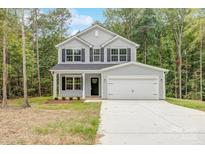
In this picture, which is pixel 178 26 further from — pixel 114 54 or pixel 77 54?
pixel 77 54

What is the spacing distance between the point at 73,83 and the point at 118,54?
4138mm

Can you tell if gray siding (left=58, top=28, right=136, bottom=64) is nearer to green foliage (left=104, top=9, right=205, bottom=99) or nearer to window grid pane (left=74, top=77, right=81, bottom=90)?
window grid pane (left=74, top=77, right=81, bottom=90)

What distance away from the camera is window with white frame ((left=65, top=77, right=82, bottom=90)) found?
2478cm

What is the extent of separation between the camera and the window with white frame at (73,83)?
976 inches

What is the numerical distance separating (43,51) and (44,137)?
Answer: 26.6 m

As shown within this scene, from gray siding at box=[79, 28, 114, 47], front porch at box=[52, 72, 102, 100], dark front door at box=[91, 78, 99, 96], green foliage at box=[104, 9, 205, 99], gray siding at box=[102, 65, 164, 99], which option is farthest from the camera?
green foliage at box=[104, 9, 205, 99]

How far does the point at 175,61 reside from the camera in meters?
33.5

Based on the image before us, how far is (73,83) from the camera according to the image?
24.8 meters

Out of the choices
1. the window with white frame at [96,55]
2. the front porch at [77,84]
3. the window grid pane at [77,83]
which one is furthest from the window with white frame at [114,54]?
the window grid pane at [77,83]

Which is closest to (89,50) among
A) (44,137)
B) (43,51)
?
(43,51)

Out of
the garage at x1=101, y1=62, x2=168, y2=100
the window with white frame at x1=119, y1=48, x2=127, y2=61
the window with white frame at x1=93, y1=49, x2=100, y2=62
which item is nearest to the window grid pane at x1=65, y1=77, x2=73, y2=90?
the window with white frame at x1=93, y1=49, x2=100, y2=62

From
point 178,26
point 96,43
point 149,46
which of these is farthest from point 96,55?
point 178,26

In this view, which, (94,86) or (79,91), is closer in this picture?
(79,91)
